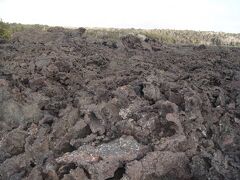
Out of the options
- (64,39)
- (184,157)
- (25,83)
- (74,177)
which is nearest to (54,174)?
(74,177)

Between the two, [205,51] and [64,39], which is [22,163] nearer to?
[64,39]

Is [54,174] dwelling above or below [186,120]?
below

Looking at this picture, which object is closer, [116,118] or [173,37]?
[116,118]

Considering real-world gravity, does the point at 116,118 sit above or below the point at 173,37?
above

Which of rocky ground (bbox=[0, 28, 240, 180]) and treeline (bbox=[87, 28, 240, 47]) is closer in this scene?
rocky ground (bbox=[0, 28, 240, 180])

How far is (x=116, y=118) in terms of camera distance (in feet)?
64.4

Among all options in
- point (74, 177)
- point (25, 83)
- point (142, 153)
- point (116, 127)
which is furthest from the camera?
point (25, 83)

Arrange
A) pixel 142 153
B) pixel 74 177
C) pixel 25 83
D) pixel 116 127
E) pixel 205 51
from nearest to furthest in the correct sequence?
pixel 74 177 → pixel 142 153 → pixel 116 127 → pixel 25 83 → pixel 205 51

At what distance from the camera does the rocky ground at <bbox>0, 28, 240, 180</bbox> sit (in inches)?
691

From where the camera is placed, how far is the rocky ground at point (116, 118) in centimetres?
1755

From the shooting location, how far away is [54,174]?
17234 mm

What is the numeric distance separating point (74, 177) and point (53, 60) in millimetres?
9624

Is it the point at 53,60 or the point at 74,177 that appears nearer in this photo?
the point at 74,177

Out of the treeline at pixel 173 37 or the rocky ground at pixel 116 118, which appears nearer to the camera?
the rocky ground at pixel 116 118
